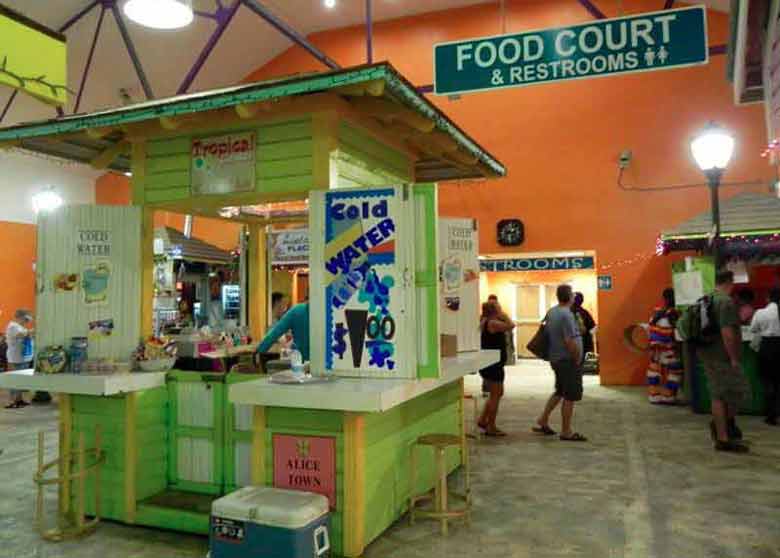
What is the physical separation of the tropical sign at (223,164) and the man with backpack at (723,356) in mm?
4246

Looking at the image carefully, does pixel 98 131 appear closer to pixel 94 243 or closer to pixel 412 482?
pixel 94 243

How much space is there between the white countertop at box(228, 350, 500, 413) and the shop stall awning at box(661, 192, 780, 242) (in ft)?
20.4

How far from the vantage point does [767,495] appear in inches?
184

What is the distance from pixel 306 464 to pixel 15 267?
1035cm

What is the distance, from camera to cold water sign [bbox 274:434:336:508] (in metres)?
3.66

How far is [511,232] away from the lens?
11.3m

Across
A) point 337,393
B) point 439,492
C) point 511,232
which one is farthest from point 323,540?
point 511,232

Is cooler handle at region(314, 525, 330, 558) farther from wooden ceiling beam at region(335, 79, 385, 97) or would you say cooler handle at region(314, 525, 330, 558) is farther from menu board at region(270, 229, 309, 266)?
menu board at region(270, 229, 309, 266)

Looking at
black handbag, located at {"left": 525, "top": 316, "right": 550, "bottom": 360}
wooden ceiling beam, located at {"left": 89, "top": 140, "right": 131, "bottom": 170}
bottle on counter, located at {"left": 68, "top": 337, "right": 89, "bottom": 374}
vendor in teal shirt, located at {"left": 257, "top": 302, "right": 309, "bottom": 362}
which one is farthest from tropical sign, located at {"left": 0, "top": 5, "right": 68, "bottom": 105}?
black handbag, located at {"left": 525, "top": 316, "right": 550, "bottom": 360}

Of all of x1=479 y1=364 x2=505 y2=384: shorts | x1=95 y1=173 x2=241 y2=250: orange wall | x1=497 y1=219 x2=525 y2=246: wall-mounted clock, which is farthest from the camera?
x1=95 y1=173 x2=241 y2=250: orange wall

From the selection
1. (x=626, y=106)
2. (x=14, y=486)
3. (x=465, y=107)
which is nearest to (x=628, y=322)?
(x=626, y=106)

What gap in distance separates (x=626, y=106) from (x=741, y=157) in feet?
6.47

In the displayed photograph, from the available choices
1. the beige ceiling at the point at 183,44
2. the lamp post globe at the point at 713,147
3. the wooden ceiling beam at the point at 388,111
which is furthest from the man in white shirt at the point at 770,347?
the beige ceiling at the point at 183,44

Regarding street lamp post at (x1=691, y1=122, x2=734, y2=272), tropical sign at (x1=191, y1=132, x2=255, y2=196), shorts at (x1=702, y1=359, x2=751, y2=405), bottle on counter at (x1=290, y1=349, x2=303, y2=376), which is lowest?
shorts at (x1=702, y1=359, x2=751, y2=405)
